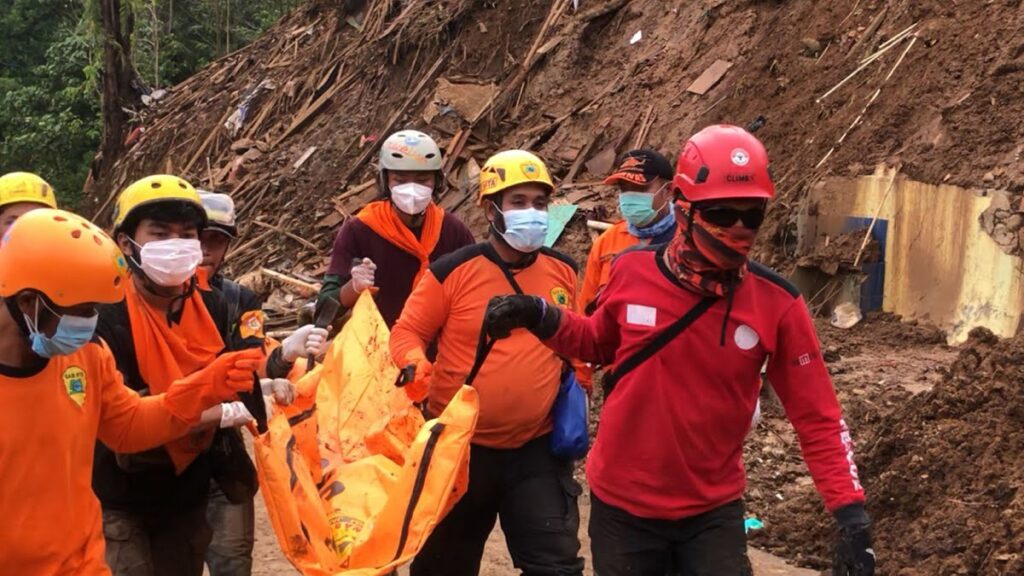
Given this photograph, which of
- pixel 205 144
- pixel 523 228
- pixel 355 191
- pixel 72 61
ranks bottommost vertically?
pixel 523 228

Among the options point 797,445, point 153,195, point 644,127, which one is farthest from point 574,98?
point 153,195

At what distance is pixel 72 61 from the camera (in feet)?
91.8

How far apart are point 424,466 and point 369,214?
89.4 inches

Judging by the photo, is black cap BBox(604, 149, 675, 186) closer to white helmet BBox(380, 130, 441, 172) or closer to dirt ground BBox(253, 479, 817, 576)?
white helmet BBox(380, 130, 441, 172)

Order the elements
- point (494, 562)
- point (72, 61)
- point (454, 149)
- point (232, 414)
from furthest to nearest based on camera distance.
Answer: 1. point (72, 61)
2. point (454, 149)
3. point (494, 562)
4. point (232, 414)

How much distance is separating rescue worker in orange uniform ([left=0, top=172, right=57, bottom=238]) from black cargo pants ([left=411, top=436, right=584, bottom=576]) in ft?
6.77

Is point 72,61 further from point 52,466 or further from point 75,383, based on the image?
point 52,466

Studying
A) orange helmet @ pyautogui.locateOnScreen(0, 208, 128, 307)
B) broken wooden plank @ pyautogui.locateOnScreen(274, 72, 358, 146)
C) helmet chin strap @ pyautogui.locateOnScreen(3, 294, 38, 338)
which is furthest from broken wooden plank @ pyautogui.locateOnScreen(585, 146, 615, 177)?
helmet chin strap @ pyautogui.locateOnScreen(3, 294, 38, 338)

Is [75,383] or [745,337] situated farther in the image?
[745,337]

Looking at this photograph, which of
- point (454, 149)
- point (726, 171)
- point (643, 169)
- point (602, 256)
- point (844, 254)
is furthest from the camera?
point (454, 149)

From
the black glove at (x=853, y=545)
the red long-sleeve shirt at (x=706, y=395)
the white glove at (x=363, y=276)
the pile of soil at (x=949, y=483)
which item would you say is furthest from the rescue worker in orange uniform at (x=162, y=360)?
the pile of soil at (x=949, y=483)

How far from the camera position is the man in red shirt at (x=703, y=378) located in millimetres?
3525

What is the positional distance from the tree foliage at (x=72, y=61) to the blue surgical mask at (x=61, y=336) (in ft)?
70.6

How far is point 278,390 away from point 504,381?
87 centimetres
